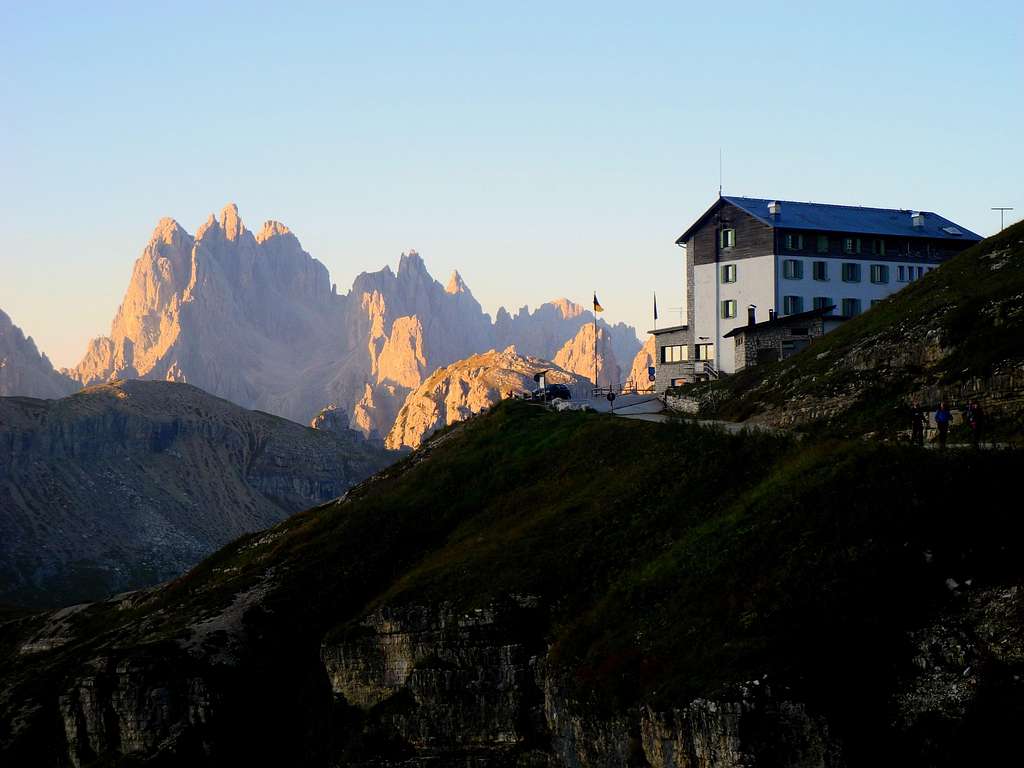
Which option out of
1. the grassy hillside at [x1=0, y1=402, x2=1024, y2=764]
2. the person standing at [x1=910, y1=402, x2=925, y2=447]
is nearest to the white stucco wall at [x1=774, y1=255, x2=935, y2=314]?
the grassy hillside at [x1=0, y1=402, x2=1024, y2=764]

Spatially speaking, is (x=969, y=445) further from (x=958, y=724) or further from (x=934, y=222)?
(x=934, y=222)

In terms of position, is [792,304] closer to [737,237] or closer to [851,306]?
[851,306]

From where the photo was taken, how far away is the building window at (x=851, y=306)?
109 meters

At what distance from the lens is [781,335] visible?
333ft

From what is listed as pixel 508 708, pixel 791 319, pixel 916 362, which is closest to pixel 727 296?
pixel 791 319

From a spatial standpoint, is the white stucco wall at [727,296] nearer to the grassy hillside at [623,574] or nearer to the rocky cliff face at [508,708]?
the grassy hillside at [623,574]

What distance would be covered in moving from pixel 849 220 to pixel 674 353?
58.0 feet

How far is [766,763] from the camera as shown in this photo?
4334 centimetres

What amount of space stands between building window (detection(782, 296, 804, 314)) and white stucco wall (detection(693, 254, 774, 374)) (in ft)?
3.37

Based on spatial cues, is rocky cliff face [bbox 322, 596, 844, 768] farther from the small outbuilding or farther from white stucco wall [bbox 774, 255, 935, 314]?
white stucco wall [bbox 774, 255, 935, 314]

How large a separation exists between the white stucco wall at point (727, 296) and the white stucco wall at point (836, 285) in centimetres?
116

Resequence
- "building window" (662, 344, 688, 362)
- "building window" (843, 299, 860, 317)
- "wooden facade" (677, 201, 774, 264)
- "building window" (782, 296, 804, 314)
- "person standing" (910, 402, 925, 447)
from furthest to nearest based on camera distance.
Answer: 1. "building window" (662, 344, 688, 362)
2. "building window" (843, 299, 860, 317)
3. "wooden facade" (677, 201, 774, 264)
4. "building window" (782, 296, 804, 314)
5. "person standing" (910, 402, 925, 447)

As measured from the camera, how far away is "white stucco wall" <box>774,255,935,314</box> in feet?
350

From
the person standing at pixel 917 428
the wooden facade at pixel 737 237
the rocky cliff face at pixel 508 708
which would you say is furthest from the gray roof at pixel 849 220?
the rocky cliff face at pixel 508 708
